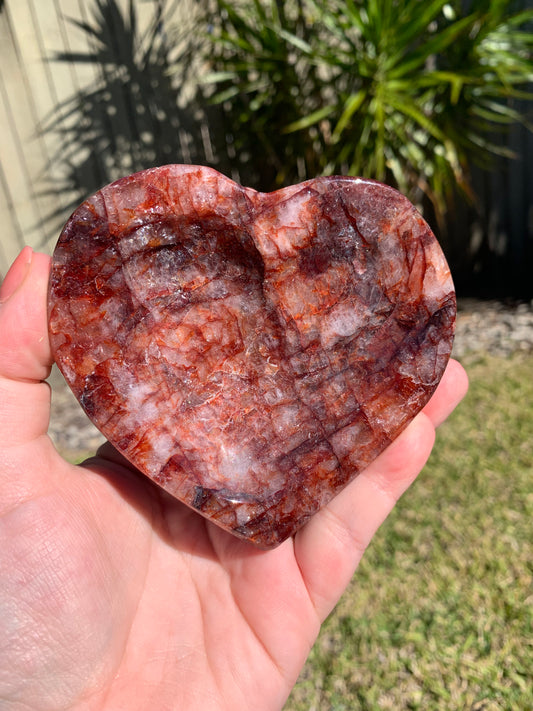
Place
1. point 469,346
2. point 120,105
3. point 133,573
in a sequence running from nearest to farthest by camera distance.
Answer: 1. point 133,573
2. point 120,105
3. point 469,346

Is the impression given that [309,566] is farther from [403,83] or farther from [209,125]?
[209,125]

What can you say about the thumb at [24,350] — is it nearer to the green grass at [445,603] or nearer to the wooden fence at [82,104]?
the green grass at [445,603]

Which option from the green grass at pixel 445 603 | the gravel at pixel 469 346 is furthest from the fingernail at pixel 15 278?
the gravel at pixel 469 346

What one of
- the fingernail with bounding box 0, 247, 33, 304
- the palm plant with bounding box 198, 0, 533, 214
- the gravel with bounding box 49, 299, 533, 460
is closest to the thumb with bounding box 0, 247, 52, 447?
the fingernail with bounding box 0, 247, 33, 304

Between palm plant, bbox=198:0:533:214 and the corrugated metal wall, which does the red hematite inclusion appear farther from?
the corrugated metal wall

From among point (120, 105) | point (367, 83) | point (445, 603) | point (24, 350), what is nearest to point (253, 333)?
point (24, 350)

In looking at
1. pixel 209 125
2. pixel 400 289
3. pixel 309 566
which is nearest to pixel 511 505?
pixel 309 566

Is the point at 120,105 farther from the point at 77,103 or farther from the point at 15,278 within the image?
the point at 15,278
